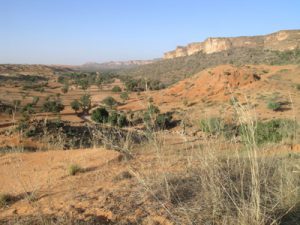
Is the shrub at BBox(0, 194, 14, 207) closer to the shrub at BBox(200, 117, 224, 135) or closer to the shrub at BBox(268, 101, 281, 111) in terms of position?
the shrub at BBox(200, 117, 224, 135)

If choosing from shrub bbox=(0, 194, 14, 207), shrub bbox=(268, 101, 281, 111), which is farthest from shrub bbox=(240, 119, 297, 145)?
shrub bbox=(268, 101, 281, 111)

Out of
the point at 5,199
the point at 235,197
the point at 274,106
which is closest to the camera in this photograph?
the point at 235,197

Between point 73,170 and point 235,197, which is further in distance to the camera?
point 73,170

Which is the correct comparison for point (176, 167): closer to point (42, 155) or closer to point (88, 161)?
point (88, 161)

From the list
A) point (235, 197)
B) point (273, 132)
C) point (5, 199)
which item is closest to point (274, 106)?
point (273, 132)

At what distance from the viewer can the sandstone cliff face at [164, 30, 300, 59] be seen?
196ft

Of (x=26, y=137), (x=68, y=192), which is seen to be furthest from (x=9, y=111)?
(x=68, y=192)

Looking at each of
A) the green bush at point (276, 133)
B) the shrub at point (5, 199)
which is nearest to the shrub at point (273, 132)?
the green bush at point (276, 133)

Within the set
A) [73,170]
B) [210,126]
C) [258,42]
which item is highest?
[258,42]

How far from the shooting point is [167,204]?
118 inches

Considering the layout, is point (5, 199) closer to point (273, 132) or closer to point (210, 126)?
point (210, 126)

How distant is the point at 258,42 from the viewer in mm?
73438

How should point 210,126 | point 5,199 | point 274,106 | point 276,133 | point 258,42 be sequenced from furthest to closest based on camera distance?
point 258,42 → point 274,106 → point 276,133 → point 5,199 → point 210,126

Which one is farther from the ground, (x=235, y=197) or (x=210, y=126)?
(x=210, y=126)
